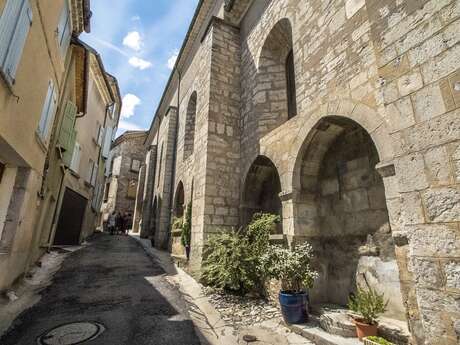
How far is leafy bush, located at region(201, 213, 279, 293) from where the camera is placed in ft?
14.7

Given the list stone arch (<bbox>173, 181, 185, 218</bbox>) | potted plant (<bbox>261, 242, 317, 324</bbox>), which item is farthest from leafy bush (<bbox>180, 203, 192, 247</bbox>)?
potted plant (<bbox>261, 242, 317, 324</bbox>)

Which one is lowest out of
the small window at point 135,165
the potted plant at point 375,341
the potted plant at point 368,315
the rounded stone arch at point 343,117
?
the potted plant at point 375,341

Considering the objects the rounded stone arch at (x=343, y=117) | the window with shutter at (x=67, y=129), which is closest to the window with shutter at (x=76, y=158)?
the window with shutter at (x=67, y=129)

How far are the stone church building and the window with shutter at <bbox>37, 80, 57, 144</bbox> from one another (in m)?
3.36

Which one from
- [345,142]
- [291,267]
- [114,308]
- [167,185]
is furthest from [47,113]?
[167,185]

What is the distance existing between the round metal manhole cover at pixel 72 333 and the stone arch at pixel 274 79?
4634 mm

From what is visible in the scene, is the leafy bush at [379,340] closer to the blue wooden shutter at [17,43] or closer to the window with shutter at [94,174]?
the blue wooden shutter at [17,43]

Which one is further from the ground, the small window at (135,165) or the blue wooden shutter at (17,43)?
the small window at (135,165)

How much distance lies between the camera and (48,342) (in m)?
2.83

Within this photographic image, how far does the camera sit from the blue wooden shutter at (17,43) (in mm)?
3281

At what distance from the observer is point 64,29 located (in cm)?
575

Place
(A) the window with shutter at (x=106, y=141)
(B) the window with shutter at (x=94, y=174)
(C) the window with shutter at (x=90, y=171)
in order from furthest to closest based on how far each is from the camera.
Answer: (A) the window with shutter at (x=106, y=141)
(B) the window with shutter at (x=94, y=174)
(C) the window with shutter at (x=90, y=171)

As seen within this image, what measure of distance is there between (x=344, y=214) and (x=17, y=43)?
524cm

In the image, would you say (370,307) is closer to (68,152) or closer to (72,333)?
(72,333)
